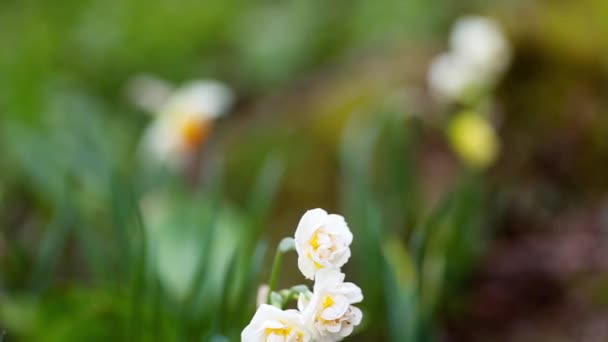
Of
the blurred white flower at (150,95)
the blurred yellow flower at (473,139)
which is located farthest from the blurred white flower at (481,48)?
the blurred white flower at (150,95)

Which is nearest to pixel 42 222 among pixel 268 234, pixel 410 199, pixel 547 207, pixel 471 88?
pixel 268 234

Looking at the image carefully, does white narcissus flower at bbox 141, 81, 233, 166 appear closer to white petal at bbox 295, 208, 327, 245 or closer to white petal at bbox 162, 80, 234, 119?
white petal at bbox 162, 80, 234, 119

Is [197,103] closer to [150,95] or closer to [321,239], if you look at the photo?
[150,95]

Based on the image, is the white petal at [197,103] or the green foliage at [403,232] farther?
the white petal at [197,103]

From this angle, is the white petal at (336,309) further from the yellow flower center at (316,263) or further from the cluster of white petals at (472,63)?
the cluster of white petals at (472,63)

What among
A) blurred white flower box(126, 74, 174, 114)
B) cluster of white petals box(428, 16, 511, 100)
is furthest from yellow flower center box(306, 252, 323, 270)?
blurred white flower box(126, 74, 174, 114)

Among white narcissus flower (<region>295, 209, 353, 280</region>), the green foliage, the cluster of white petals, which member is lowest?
white narcissus flower (<region>295, 209, 353, 280</region>)
